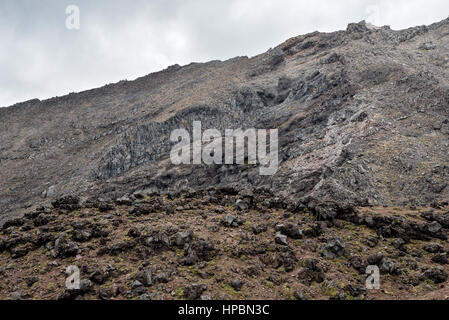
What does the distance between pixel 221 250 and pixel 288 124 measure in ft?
83.2

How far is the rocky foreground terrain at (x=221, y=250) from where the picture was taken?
9742mm

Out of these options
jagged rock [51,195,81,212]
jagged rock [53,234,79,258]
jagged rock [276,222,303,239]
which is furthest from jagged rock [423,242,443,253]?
jagged rock [51,195,81,212]

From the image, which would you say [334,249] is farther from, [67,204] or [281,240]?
[67,204]

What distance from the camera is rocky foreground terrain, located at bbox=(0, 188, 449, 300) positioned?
974cm

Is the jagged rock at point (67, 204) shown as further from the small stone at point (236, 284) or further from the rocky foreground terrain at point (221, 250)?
the small stone at point (236, 284)

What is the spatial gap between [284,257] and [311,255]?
862mm

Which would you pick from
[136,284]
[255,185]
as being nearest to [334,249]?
[136,284]

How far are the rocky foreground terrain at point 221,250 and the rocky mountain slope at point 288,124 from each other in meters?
2.79

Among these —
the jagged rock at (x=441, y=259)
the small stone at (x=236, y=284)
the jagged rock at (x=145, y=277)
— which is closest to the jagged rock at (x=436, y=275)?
the jagged rock at (x=441, y=259)

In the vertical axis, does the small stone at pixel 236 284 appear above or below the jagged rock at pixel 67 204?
below

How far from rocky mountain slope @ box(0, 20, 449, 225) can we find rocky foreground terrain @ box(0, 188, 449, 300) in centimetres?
279
